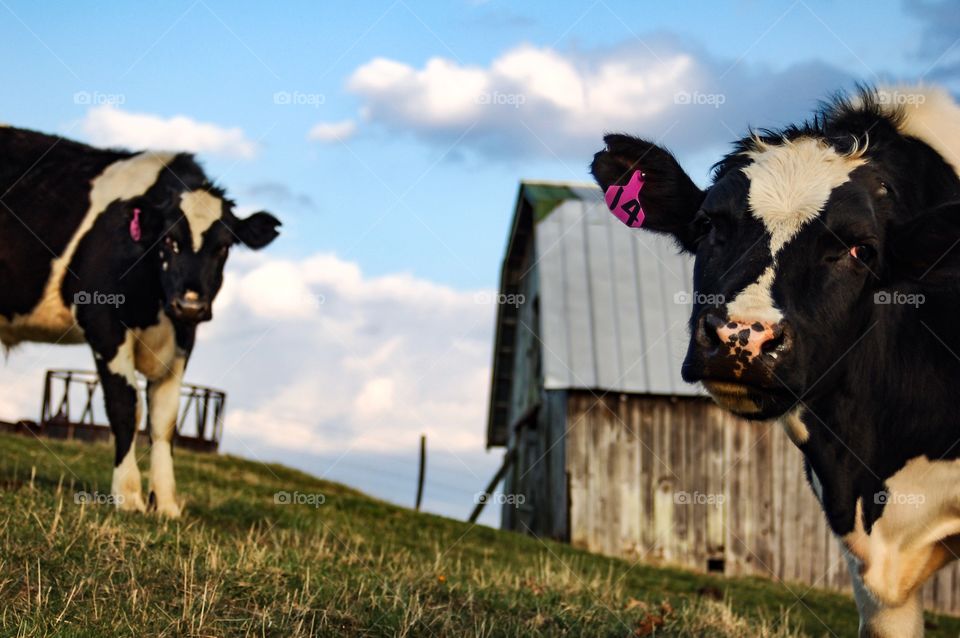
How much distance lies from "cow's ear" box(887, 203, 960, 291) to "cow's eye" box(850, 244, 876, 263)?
0.11 meters

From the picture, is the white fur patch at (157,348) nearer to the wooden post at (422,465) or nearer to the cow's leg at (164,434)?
the cow's leg at (164,434)

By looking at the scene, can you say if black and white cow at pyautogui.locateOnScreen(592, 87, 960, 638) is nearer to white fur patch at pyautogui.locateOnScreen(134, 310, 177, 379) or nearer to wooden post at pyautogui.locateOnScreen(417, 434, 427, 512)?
white fur patch at pyautogui.locateOnScreen(134, 310, 177, 379)

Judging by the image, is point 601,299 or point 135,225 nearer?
point 135,225

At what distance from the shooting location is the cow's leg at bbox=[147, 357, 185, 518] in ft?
31.4

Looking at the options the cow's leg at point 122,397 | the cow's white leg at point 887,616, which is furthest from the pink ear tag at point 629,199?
the cow's leg at point 122,397

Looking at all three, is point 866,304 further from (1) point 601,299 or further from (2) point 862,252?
(1) point 601,299

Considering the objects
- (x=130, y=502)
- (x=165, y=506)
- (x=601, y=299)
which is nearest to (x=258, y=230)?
(x=165, y=506)

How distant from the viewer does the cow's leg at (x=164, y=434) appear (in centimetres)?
959

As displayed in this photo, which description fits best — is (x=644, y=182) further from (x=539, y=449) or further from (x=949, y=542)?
(x=539, y=449)

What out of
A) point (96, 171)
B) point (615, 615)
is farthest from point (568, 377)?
point (615, 615)

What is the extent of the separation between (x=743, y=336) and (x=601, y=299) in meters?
17.6

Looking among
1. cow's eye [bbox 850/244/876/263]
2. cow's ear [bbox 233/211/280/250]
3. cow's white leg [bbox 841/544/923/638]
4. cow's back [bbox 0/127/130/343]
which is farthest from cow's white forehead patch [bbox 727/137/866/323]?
cow's back [bbox 0/127/130/343]

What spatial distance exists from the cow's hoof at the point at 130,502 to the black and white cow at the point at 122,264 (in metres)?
0.07

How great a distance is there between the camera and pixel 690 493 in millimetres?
20344
